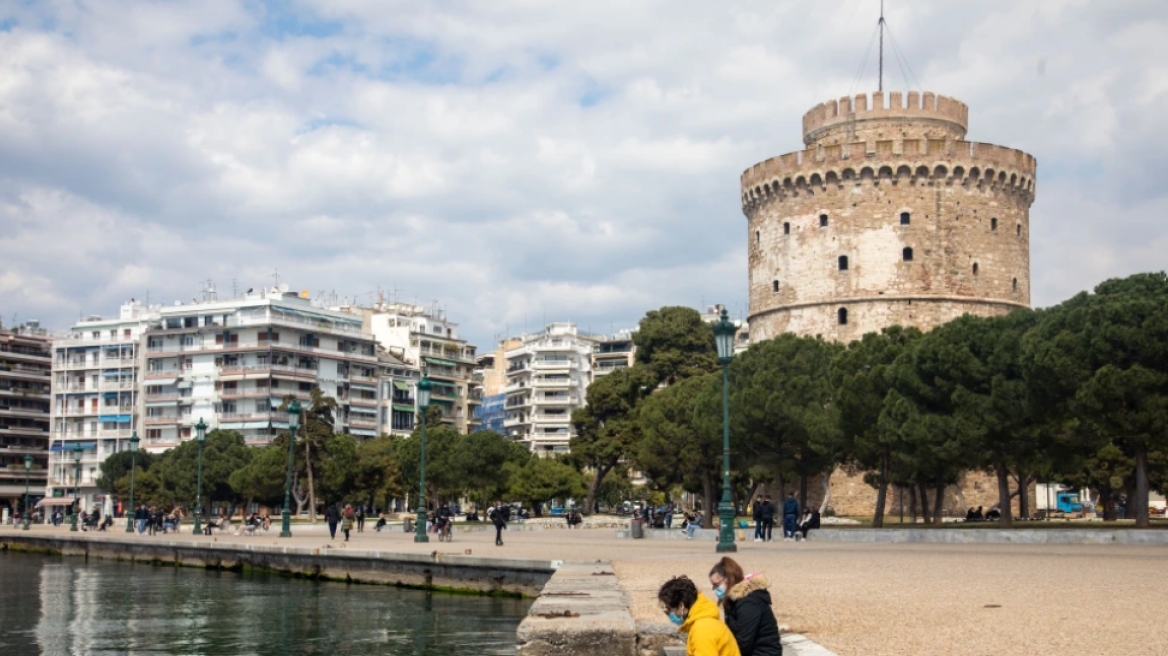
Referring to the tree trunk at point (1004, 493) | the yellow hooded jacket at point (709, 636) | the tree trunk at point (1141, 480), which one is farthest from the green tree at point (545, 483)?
the yellow hooded jacket at point (709, 636)

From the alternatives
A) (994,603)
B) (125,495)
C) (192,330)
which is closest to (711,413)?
(994,603)

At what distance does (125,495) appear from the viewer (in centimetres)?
8775

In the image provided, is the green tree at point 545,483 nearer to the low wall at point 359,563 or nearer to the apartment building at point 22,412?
the low wall at point 359,563

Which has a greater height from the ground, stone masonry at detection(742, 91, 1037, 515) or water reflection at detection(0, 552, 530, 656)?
stone masonry at detection(742, 91, 1037, 515)

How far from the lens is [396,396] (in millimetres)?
107125

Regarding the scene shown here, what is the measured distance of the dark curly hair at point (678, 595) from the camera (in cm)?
813

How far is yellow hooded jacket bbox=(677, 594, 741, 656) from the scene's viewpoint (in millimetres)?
7711

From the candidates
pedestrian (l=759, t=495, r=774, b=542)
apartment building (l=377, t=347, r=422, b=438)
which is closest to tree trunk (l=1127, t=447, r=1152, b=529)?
pedestrian (l=759, t=495, r=774, b=542)

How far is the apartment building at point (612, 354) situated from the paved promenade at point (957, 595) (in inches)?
3887

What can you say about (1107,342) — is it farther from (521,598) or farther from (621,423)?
(621,423)

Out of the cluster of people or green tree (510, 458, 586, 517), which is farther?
green tree (510, 458, 586, 517)

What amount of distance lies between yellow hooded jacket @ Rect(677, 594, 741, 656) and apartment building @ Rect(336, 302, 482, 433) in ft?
340

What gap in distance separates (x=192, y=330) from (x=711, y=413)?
64.8 meters

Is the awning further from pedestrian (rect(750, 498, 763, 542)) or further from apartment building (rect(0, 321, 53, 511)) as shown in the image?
pedestrian (rect(750, 498, 763, 542))
